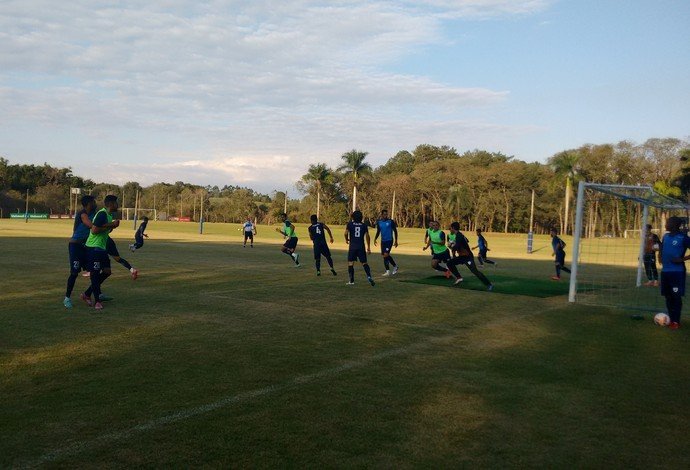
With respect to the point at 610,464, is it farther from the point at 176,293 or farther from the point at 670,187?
the point at 670,187

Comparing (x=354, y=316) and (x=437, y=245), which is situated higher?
(x=437, y=245)

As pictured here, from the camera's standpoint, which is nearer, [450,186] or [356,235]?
[356,235]

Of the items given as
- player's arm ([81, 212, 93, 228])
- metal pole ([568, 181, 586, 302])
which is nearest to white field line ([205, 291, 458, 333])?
player's arm ([81, 212, 93, 228])

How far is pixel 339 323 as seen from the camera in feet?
32.7

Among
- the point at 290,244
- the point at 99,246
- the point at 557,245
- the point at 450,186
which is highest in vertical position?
the point at 450,186

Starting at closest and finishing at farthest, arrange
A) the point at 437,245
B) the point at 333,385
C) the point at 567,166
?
1. the point at 333,385
2. the point at 437,245
3. the point at 567,166

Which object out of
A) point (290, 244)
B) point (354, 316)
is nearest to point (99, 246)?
point (354, 316)

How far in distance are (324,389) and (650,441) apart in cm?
314

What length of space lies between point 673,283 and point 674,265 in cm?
34

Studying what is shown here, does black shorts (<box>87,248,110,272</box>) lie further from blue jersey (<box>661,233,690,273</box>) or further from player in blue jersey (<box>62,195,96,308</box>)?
blue jersey (<box>661,233,690,273</box>)

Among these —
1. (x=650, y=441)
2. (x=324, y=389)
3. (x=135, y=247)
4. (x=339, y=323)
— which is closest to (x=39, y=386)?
(x=324, y=389)

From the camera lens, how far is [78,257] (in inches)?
444

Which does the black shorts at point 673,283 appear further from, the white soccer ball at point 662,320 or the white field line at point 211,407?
the white field line at point 211,407

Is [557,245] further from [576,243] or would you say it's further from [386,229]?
[386,229]
